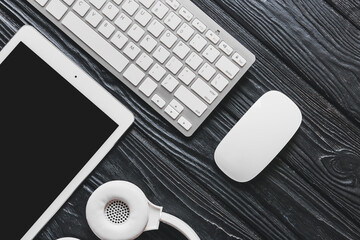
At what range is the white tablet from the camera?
0.74 m

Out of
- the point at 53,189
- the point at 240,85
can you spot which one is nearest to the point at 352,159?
the point at 240,85

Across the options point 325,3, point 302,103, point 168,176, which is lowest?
point 168,176

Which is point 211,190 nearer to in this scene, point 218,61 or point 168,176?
point 168,176

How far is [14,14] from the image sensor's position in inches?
30.5

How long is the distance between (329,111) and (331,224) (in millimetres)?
177

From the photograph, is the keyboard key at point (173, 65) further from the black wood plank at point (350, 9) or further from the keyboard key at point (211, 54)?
the black wood plank at point (350, 9)

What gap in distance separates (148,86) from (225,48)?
0.13 m

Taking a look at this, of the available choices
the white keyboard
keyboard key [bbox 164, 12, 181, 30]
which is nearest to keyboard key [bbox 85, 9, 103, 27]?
the white keyboard

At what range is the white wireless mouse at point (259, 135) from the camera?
28.3 inches

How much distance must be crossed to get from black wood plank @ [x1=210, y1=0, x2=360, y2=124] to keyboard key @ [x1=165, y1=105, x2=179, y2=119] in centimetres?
18

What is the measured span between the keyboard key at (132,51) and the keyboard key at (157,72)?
0.03m

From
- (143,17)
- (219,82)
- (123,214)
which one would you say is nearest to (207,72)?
(219,82)

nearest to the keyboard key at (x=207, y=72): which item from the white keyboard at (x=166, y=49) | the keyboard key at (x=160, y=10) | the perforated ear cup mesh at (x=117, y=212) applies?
the white keyboard at (x=166, y=49)

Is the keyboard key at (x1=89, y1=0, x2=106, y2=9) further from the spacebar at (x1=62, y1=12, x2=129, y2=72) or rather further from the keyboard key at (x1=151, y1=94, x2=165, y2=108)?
the keyboard key at (x1=151, y1=94, x2=165, y2=108)
